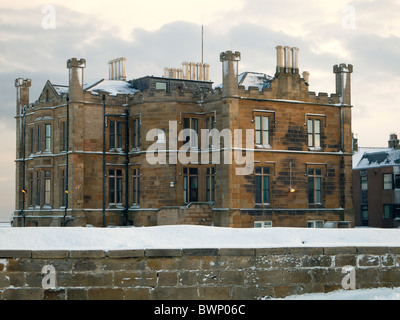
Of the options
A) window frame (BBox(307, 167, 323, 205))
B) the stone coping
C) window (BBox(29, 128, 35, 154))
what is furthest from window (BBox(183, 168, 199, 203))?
the stone coping

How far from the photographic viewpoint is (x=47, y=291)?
1393cm

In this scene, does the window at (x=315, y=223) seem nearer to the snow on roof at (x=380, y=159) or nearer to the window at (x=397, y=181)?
the window at (x=397, y=181)

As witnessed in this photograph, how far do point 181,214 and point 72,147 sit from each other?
8120 millimetres

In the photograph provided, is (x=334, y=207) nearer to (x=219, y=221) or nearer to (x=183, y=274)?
(x=219, y=221)

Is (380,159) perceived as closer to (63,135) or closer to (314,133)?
(314,133)

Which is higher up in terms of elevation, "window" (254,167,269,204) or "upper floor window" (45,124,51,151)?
"upper floor window" (45,124,51,151)

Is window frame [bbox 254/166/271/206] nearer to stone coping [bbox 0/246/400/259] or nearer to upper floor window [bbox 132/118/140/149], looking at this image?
upper floor window [bbox 132/118/140/149]

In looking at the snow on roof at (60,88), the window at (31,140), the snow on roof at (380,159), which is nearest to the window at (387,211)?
the snow on roof at (380,159)

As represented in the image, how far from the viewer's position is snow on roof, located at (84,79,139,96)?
139 feet

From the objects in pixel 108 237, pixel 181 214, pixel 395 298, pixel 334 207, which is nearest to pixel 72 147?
pixel 181 214

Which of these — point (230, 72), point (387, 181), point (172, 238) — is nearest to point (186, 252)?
point (172, 238)

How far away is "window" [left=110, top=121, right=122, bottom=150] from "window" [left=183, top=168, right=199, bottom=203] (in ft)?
16.1

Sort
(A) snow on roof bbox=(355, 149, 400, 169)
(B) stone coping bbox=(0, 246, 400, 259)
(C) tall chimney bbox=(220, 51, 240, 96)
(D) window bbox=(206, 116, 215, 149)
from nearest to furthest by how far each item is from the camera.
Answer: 1. (B) stone coping bbox=(0, 246, 400, 259)
2. (C) tall chimney bbox=(220, 51, 240, 96)
3. (D) window bbox=(206, 116, 215, 149)
4. (A) snow on roof bbox=(355, 149, 400, 169)

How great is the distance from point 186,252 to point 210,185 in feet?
79.0
